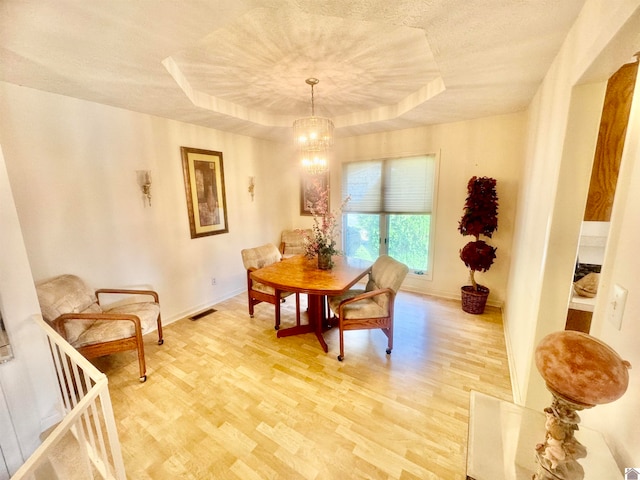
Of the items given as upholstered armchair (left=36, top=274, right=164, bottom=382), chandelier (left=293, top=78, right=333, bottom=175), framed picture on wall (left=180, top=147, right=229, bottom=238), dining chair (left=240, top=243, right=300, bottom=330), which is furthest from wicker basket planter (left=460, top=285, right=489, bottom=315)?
upholstered armchair (left=36, top=274, right=164, bottom=382)

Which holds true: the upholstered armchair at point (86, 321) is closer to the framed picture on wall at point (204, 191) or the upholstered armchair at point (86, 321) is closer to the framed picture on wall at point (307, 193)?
the framed picture on wall at point (204, 191)

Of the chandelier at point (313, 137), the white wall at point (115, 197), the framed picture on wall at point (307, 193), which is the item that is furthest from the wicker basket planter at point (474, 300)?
the white wall at point (115, 197)

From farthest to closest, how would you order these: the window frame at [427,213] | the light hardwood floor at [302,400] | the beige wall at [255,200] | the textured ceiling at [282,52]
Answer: the window frame at [427,213] < the light hardwood floor at [302,400] < the textured ceiling at [282,52] < the beige wall at [255,200]

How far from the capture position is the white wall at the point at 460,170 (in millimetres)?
3248

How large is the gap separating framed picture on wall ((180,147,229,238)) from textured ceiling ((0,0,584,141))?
19.8 inches

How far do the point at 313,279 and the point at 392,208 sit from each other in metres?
2.15

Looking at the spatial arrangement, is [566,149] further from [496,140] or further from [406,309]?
[406,309]

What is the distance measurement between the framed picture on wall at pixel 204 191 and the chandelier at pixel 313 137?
1450 mm

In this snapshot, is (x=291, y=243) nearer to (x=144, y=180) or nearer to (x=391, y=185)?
(x=391, y=185)

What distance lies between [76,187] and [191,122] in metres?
1.46

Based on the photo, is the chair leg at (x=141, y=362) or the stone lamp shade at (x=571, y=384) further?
the chair leg at (x=141, y=362)

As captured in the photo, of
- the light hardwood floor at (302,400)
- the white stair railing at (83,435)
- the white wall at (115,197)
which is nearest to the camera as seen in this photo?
the white stair railing at (83,435)

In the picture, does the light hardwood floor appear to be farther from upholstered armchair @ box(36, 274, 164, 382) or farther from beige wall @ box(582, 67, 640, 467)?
beige wall @ box(582, 67, 640, 467)

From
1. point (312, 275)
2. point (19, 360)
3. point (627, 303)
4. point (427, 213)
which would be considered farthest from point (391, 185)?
point (19, 360)
